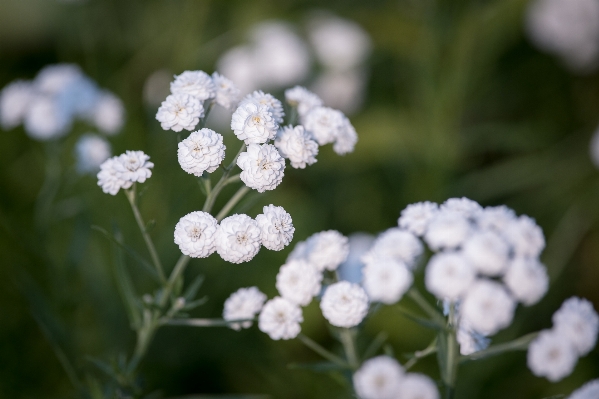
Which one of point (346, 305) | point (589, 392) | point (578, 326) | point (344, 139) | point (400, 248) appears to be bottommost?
point (589, 392)

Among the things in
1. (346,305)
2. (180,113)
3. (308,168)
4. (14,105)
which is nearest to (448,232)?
(346,305)

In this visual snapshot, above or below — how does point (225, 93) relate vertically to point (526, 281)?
above

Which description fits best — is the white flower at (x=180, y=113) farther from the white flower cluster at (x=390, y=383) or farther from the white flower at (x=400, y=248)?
the white flower cluster at (x=390, y=383)

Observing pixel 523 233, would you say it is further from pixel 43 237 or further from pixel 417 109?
pixel 417 109

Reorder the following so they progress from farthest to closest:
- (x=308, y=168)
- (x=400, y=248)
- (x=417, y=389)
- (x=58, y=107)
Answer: (x=308, y=168) < (x=58, y=107) < (x=400, y=248) < (x=417, y=389)

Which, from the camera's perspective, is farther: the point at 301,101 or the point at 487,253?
the point at 301,101

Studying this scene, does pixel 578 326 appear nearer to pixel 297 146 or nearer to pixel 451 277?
pixel 451 277

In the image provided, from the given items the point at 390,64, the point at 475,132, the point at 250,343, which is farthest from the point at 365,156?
the point at 250,343
